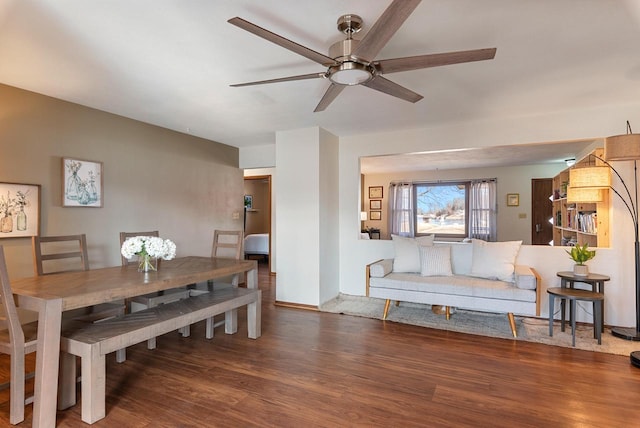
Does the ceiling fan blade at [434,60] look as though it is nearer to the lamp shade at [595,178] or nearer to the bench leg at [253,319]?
the bench leg at [253,319]

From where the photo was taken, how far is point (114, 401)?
221 centimetres

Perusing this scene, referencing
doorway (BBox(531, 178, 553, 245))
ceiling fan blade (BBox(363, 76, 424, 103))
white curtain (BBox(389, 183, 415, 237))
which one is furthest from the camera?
white curtain (BBox(389, 183, 415, 237))

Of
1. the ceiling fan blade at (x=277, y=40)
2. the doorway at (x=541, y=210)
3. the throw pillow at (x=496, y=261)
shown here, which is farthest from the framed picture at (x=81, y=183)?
the doorway at (x=541, y=210)

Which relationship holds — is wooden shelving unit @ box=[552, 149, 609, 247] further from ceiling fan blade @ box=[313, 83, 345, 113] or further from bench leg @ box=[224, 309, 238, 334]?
bench leg @ box=[224, 309, 238, 334]

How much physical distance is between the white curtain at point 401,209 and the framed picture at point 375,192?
31 centimetres

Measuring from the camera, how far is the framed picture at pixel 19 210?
3.00 m

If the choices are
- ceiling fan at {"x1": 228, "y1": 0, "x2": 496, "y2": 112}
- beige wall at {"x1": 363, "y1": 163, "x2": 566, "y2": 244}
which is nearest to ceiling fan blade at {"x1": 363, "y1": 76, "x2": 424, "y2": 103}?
ceiling fan at {"x1": 228, "y1": 0, "x2": 496, "y2": 112}

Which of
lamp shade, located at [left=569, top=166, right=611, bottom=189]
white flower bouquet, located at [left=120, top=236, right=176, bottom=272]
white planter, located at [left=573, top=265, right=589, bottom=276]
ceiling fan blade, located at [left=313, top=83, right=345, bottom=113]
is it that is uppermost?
ceiling fan blade, located at [left=313, top=83, right=345, bottom=113]

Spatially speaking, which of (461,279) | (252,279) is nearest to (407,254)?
(461,279)

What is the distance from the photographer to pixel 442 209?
26.9ft

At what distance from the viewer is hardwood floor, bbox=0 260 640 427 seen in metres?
2.04

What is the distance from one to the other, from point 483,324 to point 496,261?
71cm

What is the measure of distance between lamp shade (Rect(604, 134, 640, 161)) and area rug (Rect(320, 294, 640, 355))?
1714 mm

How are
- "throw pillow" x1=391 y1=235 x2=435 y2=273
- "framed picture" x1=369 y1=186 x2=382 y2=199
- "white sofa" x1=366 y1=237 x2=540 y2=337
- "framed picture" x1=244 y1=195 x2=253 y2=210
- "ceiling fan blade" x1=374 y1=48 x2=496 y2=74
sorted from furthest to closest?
"framed picture" x1=244 y1=195 x2=253 y2=210 < "framed picture" x1=369 y1=186 x2=382 y2=199 < "throw pillow" x1=391 y1=235 x2=435 y2=273 < "white sofa" x1=366 y1=237 x2=540 y2=337 < "ceiling fan blade" x1=374 y1=48 x2=496 y2=74
